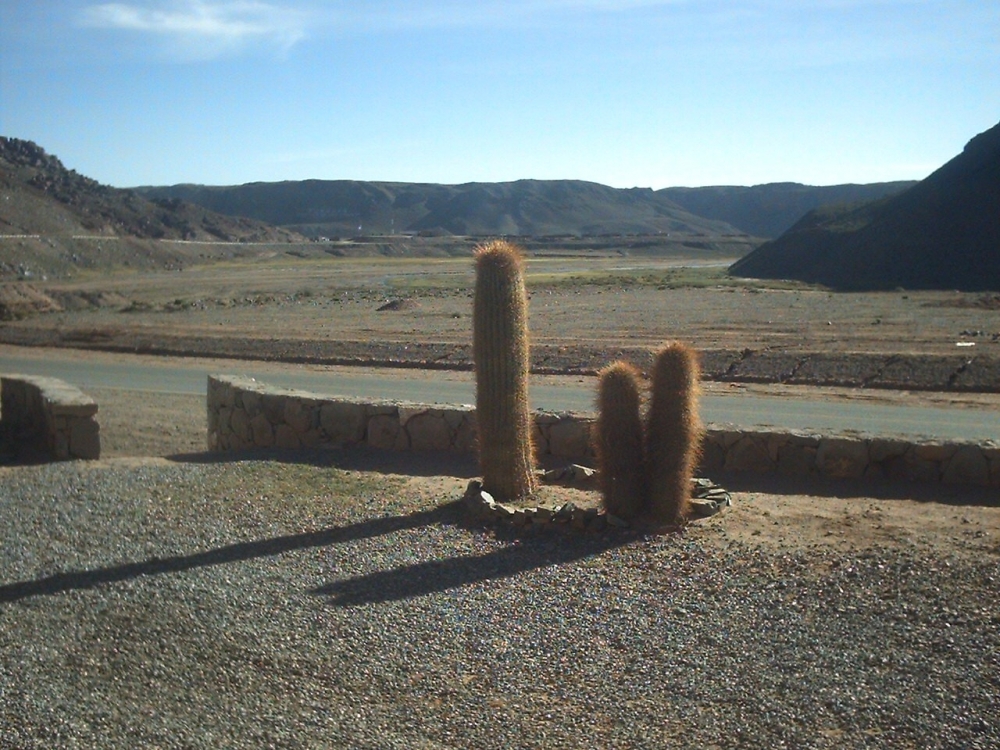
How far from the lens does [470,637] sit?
6.28 meters

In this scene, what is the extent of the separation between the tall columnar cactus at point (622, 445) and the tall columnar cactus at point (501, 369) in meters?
0.99

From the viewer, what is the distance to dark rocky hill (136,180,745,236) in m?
130

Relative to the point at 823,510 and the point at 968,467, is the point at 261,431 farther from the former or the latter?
the point at 968,467

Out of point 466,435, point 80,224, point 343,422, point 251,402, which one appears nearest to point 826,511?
point 466,435

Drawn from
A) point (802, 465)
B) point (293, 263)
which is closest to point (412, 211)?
point (293, 263)

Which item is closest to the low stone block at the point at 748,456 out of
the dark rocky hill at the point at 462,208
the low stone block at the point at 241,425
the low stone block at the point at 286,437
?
the low stone block at the point at 286,437

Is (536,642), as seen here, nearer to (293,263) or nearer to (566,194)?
(293,263)

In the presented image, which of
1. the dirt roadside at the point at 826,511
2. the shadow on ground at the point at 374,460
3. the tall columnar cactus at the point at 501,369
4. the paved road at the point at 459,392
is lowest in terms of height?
the paved road at the point at 459,392

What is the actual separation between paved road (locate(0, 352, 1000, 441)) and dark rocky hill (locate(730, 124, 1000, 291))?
1055 inches

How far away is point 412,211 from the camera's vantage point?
465 ft

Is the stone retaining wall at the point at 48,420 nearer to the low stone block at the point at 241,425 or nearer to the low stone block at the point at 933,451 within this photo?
the low stone block at the point at 241,425

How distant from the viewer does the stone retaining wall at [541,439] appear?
9742 millimetres

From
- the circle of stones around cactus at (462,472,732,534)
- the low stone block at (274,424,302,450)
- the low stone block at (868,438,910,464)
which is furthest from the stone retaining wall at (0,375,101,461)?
the low stone block at (868,438,910,464)

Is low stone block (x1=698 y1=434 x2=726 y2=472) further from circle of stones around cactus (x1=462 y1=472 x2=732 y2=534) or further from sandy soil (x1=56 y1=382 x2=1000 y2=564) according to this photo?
circle of stones around cactus (x1=462 y1=472 x2=732 y2=534)
